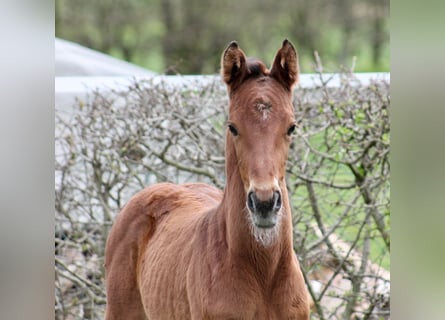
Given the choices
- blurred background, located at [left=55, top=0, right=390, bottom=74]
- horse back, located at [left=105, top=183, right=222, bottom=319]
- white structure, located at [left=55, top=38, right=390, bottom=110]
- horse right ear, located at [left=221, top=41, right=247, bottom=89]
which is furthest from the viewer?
blurred background, located at [left=55, top=0, right=390, bottom=74]

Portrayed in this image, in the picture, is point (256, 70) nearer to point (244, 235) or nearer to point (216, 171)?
point (244, 235)

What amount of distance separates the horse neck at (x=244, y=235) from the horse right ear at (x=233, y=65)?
217 mm

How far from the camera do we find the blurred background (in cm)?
1429

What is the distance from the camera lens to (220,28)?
14.6m

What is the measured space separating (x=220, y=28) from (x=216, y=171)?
10053mm

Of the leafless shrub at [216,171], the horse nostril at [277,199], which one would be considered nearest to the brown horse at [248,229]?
the horse nostril at [277,199]

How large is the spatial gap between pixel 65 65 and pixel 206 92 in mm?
2059

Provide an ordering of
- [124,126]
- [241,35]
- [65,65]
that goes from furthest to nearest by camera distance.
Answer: [241,35] → [65,65] → [124,126]

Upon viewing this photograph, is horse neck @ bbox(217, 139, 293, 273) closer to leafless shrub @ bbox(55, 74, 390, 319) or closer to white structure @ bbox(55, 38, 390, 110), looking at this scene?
leafless shrub @ bbox(55, 74, 390, 319)

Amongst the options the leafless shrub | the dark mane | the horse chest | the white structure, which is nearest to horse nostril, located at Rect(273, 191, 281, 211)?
the horse chest

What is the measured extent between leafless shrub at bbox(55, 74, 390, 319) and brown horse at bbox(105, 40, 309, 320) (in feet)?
6.03

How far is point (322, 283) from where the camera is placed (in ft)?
16.3
